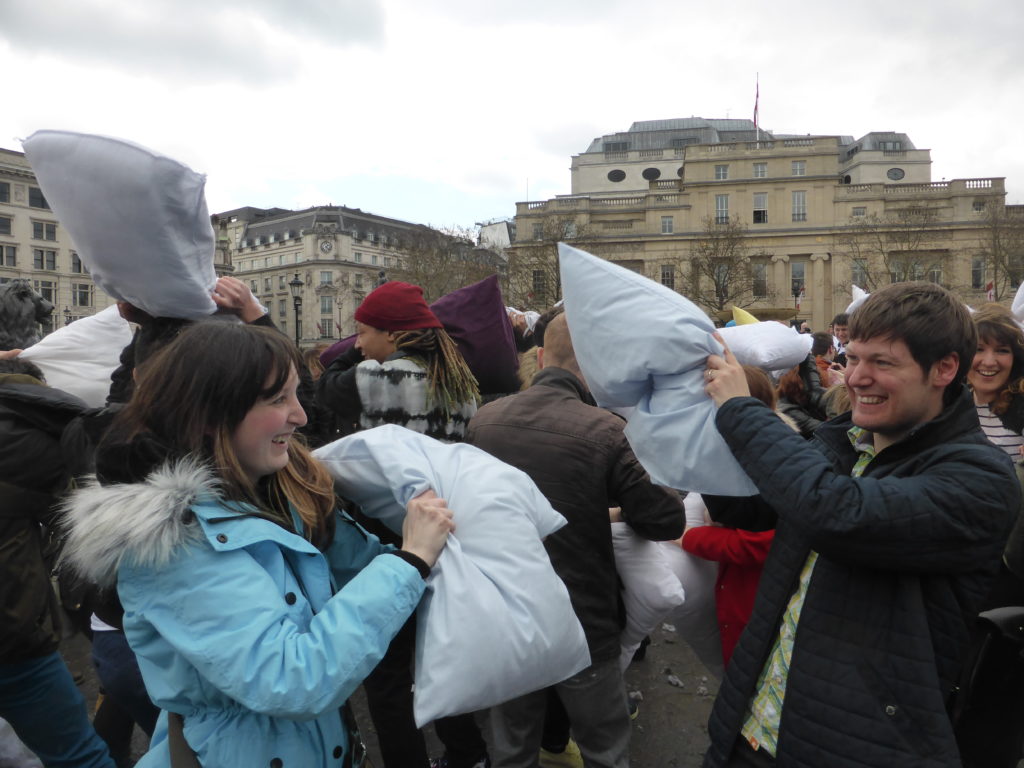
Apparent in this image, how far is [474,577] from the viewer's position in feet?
5.30

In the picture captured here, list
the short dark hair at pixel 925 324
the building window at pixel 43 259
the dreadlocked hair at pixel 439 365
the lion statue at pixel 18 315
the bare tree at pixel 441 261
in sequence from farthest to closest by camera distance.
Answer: the building window at pixel 43 259 < the bare tree at pixel 441 261 < the lion statue at pixel 18 315 < the dreadlocked hair at pixel 439 365 < the short dark hair at pixel 925 324

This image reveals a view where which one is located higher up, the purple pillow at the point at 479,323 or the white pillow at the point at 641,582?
the purple pillow at the point at 479,323

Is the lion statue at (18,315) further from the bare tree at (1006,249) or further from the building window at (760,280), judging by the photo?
the building window at (760,280)

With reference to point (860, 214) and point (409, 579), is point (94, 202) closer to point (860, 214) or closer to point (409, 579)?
point (409, 579)

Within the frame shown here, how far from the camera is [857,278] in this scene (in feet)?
164

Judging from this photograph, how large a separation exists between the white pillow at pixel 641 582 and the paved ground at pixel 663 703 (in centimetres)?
94

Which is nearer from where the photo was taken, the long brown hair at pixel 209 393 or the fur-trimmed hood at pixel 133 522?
the fur-trimmed hood at pixel 133 522

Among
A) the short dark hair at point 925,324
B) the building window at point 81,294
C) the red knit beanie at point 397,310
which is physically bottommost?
the short dark hair at point 925,324

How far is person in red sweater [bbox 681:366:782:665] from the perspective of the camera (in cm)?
265

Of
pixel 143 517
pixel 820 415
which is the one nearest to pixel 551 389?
pixel 143 517

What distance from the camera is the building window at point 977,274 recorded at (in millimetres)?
47875

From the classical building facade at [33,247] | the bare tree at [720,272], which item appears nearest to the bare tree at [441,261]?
the bare tree at [720,272]

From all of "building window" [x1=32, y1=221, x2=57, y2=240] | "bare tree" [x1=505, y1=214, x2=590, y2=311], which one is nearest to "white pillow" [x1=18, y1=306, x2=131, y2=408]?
"bare tree" [x1=505, y1=214, x2=590, y2=311]

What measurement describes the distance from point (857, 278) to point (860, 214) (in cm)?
551
